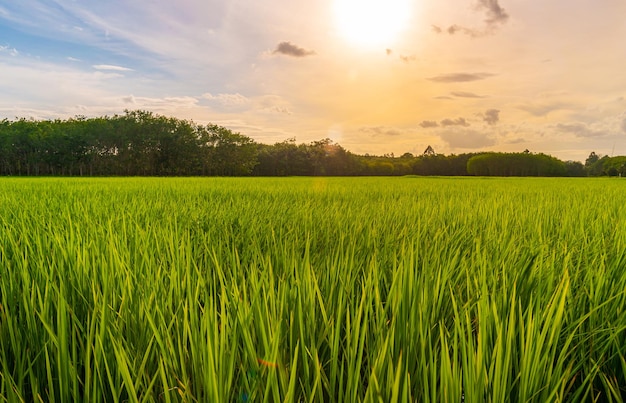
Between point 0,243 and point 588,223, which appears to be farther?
point 588,223

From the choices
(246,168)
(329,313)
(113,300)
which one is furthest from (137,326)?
(246,168)

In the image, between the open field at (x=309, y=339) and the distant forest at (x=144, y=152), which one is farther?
the distant forest at (x=144, y=152)

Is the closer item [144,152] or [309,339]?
[309,339]

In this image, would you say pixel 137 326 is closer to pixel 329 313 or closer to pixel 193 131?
pixel 329 313

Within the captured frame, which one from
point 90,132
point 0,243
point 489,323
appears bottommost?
point 0,243

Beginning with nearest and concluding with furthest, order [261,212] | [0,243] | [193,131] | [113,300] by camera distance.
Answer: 1. [113,300]
2. [0,243]
3. [261,212]
4. [193,131]

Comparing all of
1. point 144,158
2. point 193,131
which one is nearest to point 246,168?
point 193,131

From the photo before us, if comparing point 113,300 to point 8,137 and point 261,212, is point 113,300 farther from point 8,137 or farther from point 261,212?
point 8,137

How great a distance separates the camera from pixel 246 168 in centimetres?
6400

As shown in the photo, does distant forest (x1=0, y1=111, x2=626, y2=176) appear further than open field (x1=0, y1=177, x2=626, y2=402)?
Yes

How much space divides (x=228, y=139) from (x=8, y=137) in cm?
3023

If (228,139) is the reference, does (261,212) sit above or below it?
below

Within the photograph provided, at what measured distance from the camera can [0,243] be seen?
2053mm

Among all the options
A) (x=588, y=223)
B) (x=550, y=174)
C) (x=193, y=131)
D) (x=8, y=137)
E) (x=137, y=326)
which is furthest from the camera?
(x=550, y=174)
